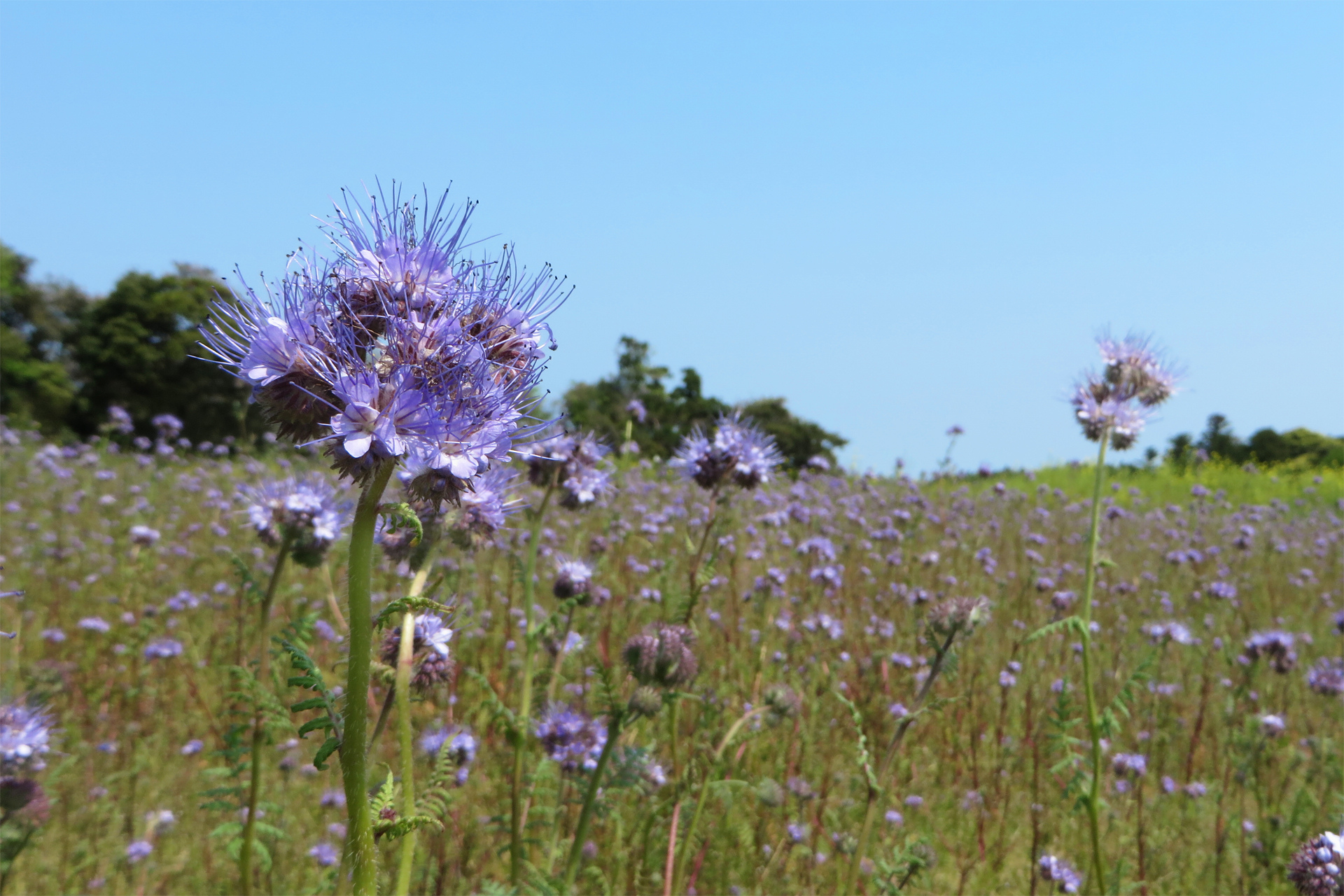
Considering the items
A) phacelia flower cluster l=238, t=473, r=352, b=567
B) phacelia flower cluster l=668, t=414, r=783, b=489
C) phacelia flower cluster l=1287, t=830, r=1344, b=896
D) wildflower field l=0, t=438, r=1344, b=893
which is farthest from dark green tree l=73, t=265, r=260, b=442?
phacelia flower cluster l=1287, t=830, r=1344, b=896

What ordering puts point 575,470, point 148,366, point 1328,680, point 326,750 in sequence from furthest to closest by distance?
point 148,366, point 1328,680, point 575,470, point 326,750

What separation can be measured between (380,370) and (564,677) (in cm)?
370

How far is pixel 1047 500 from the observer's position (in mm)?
13281

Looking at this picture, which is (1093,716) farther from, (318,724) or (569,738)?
(318,724)

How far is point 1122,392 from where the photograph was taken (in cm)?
441

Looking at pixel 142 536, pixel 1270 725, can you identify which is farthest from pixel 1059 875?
pixel 142 536

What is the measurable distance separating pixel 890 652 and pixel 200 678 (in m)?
5.02

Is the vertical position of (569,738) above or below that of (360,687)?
below

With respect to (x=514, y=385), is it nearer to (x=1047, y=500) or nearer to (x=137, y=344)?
(x=1047, y=500)

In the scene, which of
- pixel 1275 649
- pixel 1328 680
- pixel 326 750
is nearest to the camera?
pixel 326 750

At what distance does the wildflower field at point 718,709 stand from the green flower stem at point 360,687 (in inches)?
10.7

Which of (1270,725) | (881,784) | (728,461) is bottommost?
(881,784)

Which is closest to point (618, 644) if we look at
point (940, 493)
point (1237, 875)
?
point (1237, 875)

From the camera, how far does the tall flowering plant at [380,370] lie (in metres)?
1.42
